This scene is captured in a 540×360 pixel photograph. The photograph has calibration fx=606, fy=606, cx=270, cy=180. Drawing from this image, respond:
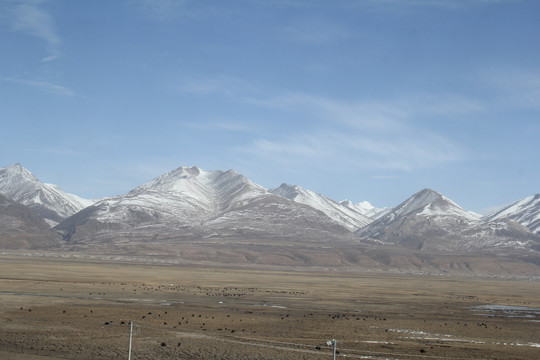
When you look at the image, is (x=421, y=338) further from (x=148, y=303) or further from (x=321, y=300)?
(x=321, y=300)

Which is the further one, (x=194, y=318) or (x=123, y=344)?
(x=194, y=318)

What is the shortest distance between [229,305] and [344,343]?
93.0ft

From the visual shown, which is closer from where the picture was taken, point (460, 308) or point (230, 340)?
point (230, 340)

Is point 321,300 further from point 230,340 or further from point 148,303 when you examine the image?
point 230,340

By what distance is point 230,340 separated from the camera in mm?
42969

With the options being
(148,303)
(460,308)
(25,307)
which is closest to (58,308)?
(25,307)

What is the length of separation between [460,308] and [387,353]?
45.7 metres

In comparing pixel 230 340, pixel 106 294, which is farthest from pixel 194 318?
pixel 106 294

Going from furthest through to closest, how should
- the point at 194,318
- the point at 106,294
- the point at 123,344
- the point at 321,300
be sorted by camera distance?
1. the point at 321,300
2. the point at 106,294
3. the point at 194,318
4. the point at 123,344

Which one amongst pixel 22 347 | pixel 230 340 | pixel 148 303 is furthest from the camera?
pixel 148 303

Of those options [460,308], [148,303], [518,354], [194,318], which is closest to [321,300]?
[460,308]

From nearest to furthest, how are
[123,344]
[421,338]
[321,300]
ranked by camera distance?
1. [123,344]
2. [421,338]
3. [321,300]

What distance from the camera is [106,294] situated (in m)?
76.9

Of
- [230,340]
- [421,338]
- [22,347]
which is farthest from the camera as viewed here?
[421,338]
